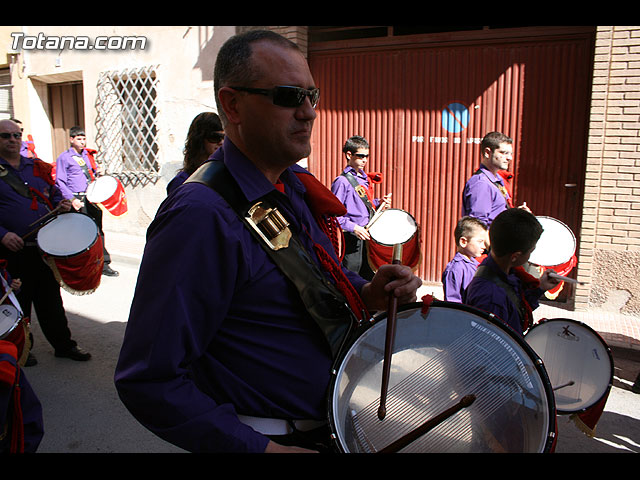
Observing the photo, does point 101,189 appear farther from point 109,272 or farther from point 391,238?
point 391,238

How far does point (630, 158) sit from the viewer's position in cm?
507

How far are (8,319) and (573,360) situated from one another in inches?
119

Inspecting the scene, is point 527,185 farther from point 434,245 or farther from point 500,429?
point 500,429

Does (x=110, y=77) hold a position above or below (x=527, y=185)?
above

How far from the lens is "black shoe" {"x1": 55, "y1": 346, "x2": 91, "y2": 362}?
439 cm

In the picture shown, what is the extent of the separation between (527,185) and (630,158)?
3.51 feet

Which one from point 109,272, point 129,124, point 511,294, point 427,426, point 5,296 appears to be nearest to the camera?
point 427,426

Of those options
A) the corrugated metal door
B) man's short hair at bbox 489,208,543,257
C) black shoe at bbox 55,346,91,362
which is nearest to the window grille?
the corrugated metal door

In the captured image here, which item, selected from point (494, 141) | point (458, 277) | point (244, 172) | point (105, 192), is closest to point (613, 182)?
point (494, 141)

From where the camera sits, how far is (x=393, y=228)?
4.66 m

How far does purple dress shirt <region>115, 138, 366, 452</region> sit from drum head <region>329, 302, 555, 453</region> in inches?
3.9

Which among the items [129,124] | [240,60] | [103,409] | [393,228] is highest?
[129,124]

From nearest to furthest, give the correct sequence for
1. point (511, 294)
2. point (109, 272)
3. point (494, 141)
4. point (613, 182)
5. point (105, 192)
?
point (511, 294)
point (494, 141)
point (613, 182)
point (105, 192)
point (109, 272)
